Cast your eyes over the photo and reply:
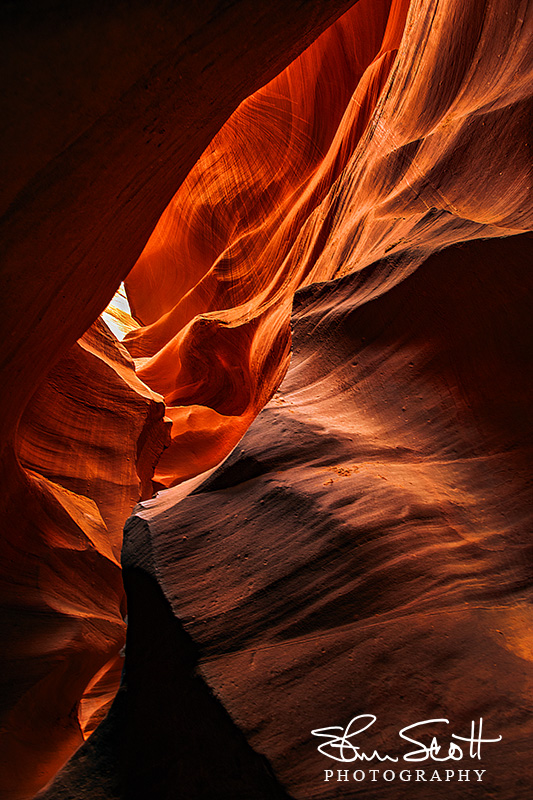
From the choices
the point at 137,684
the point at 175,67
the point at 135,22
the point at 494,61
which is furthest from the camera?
the point at 494,61

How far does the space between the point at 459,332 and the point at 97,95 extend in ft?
5.00

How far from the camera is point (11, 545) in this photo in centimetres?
280

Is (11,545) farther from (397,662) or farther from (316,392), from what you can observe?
(397,662)

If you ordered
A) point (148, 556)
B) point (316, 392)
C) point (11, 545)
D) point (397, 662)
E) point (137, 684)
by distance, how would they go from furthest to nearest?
point (11, 545) → point (316, 392) → point (148, 556) → point (137, 684) → point (397, 662)

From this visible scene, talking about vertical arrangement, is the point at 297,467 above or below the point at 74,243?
below

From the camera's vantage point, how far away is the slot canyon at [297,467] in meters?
1.34

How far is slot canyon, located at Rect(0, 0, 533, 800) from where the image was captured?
134 cm

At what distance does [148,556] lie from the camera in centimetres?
180

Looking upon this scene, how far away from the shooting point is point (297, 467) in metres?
1.94

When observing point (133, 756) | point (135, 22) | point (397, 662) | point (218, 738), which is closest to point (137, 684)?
point (133, 756)

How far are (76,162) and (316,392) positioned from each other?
53.0 inches

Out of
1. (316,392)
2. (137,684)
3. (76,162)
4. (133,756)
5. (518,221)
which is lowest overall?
(133,756)

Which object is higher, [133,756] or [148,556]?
[148,556]

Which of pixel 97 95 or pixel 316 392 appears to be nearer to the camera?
pixel 97 95
